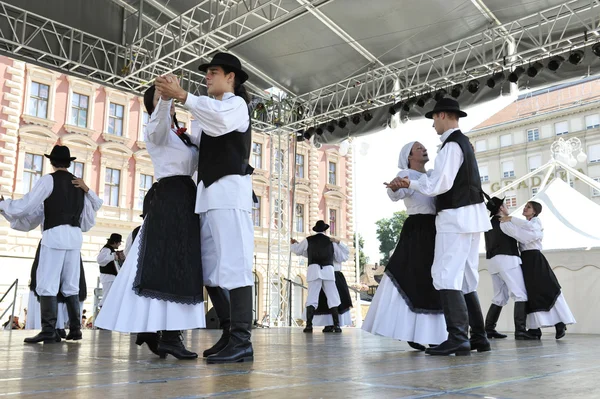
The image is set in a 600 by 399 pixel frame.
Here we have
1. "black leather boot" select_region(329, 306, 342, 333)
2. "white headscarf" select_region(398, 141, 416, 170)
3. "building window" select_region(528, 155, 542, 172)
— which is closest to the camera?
"white headscarf" select_region(398, 141, 416, 170)

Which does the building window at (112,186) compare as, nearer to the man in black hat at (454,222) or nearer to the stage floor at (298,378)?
the stage floor at (298,378)

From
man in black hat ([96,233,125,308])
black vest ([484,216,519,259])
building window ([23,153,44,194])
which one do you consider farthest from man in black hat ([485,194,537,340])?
building window ([23,153,44,194])

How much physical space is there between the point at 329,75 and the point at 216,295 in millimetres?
8727

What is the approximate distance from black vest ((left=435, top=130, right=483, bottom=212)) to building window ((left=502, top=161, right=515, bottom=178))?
4543cm

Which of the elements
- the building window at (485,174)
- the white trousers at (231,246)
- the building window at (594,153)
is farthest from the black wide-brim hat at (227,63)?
the building window at (485,174)

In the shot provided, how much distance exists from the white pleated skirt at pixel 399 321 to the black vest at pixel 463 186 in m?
0.75

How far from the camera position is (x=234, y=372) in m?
2.40

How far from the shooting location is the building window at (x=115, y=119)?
71.2 ft

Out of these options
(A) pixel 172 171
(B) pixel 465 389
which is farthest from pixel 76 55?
(B) pixel 465 389

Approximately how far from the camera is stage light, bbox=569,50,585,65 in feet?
29.6

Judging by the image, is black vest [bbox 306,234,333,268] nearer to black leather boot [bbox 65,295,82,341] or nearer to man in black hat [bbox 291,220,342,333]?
man in black hat [bbox 291,220,342,333]

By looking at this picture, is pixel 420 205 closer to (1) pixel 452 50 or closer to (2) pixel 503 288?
(2) pixel 503 288

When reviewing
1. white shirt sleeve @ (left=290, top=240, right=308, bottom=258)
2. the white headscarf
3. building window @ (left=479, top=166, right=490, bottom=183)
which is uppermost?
building window @ (left=479, top=166, right=490, bottom=183)

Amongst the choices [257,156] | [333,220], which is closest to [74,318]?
[257,156]
